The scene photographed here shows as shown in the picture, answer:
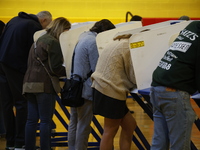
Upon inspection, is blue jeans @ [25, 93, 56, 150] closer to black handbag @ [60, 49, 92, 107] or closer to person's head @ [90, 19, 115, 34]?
black handbag @ [60, 49, 92, 107]

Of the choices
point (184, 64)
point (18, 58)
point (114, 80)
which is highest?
point (184, 64)

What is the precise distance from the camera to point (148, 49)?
2771mm

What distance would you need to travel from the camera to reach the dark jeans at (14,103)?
3.79 meters

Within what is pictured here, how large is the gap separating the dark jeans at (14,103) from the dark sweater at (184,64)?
1860mm

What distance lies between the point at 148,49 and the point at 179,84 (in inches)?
22.5

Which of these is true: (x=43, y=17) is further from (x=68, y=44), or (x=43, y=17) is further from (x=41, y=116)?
(x=41, y=116)

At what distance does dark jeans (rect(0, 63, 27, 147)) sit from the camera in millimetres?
3793

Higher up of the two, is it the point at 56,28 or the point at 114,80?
the point at 56,28

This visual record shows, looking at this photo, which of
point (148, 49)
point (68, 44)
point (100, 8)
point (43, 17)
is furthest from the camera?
point (100, 8)

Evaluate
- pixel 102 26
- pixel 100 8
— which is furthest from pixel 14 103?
pixel 100 8

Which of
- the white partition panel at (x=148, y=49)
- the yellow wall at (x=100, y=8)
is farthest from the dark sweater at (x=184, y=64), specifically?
the yellow wall at (x=100, y=8)

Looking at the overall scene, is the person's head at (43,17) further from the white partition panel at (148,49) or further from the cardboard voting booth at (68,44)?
the white partition panel at (148,49)

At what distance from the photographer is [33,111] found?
3.47m

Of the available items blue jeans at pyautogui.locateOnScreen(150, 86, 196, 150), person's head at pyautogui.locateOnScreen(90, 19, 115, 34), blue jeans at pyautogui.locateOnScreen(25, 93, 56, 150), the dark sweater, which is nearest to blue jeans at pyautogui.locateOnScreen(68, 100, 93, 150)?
blue jeans at pyautogui.locateOnScreen(25, 93, 56, 150)
